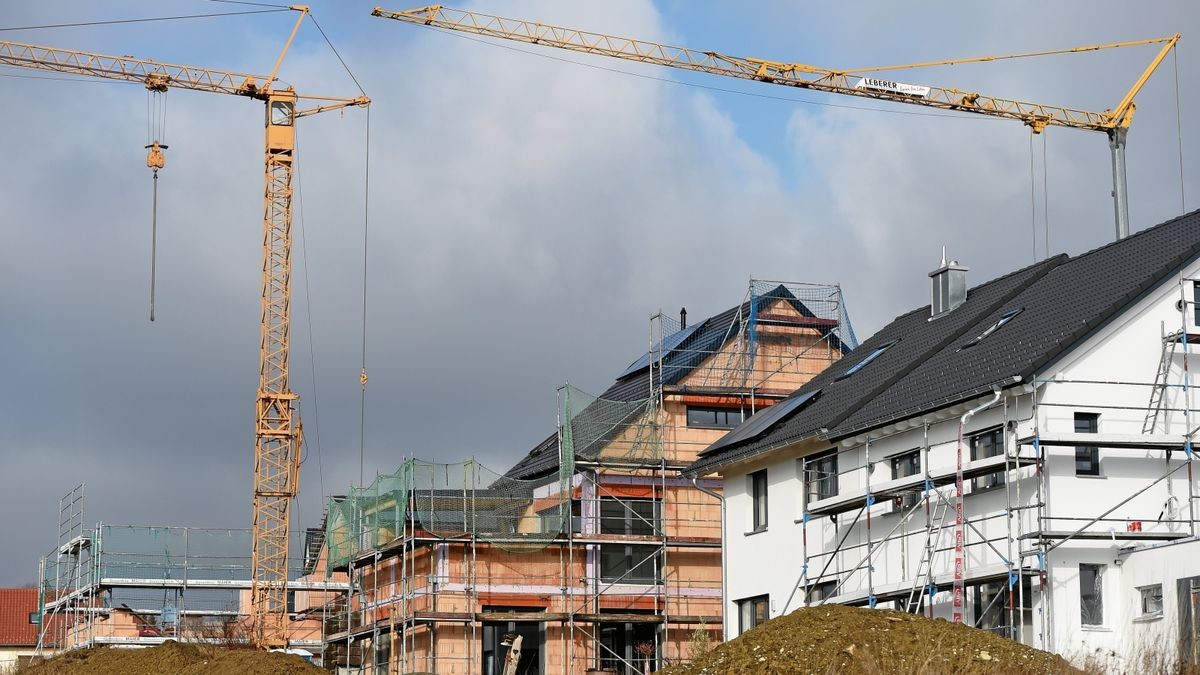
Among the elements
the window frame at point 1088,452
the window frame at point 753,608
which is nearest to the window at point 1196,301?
the window frame at point 1088,452

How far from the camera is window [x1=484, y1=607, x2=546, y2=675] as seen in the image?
127 feet

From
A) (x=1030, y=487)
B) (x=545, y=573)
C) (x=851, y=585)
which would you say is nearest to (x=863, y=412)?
(x=851, y=585)

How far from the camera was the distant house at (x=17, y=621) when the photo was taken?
246 ft

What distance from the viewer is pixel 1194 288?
26.6 metres

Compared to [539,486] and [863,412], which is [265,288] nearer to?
[539,486]

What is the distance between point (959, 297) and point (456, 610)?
1352 cm

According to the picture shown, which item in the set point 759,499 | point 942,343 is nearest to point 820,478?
point 759,499

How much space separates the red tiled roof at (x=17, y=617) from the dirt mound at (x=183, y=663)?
4860 centimetres

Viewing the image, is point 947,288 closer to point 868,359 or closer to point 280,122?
point 868,359

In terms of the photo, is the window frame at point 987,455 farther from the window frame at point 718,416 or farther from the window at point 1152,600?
the window frame at point 718,416

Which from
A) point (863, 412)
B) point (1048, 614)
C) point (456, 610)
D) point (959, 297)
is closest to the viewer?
point (1048, 614)

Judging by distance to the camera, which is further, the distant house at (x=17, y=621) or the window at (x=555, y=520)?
the distant house at (x=17, y=621)

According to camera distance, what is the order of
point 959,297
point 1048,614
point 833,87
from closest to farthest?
1. point 1048,614
2. point 959,297
3. point 833,87

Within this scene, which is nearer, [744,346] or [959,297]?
[959,297]
